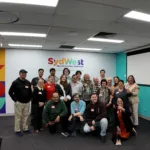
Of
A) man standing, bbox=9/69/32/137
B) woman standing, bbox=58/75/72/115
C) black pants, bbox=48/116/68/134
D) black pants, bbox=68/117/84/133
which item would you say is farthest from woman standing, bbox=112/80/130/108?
man standing, bbox=9/69/32/137

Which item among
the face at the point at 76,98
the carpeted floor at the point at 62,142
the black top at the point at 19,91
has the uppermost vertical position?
the black top at the point at 19,91

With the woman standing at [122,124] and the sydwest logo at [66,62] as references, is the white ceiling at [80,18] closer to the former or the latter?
the woman standing at [122,124]

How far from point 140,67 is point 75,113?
3139 mm

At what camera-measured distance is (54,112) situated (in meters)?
4.15

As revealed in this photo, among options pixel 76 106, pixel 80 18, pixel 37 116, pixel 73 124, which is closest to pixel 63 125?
pixel 73 124

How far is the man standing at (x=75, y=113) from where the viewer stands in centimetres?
408

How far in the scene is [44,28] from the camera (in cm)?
348

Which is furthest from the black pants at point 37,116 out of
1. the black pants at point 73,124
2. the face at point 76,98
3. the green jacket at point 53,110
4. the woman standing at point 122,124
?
the woman standing at point 122,124

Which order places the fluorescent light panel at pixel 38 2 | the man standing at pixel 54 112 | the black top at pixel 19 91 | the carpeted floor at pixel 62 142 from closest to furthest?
1. the fluorescent light panel at pixel 38 2
2. the carpeted floor at pixel 62 142
3. the black top at pixel 19 91
4. the man standing at pixel 54 112

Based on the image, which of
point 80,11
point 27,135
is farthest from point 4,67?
point 80,11

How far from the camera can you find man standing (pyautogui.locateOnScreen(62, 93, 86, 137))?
4078 millimetres

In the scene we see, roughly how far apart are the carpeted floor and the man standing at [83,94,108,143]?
25 centimetres

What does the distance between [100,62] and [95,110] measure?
3.48 m

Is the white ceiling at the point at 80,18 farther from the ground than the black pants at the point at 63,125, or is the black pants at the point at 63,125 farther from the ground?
the white ceiling at the point at 80,18
